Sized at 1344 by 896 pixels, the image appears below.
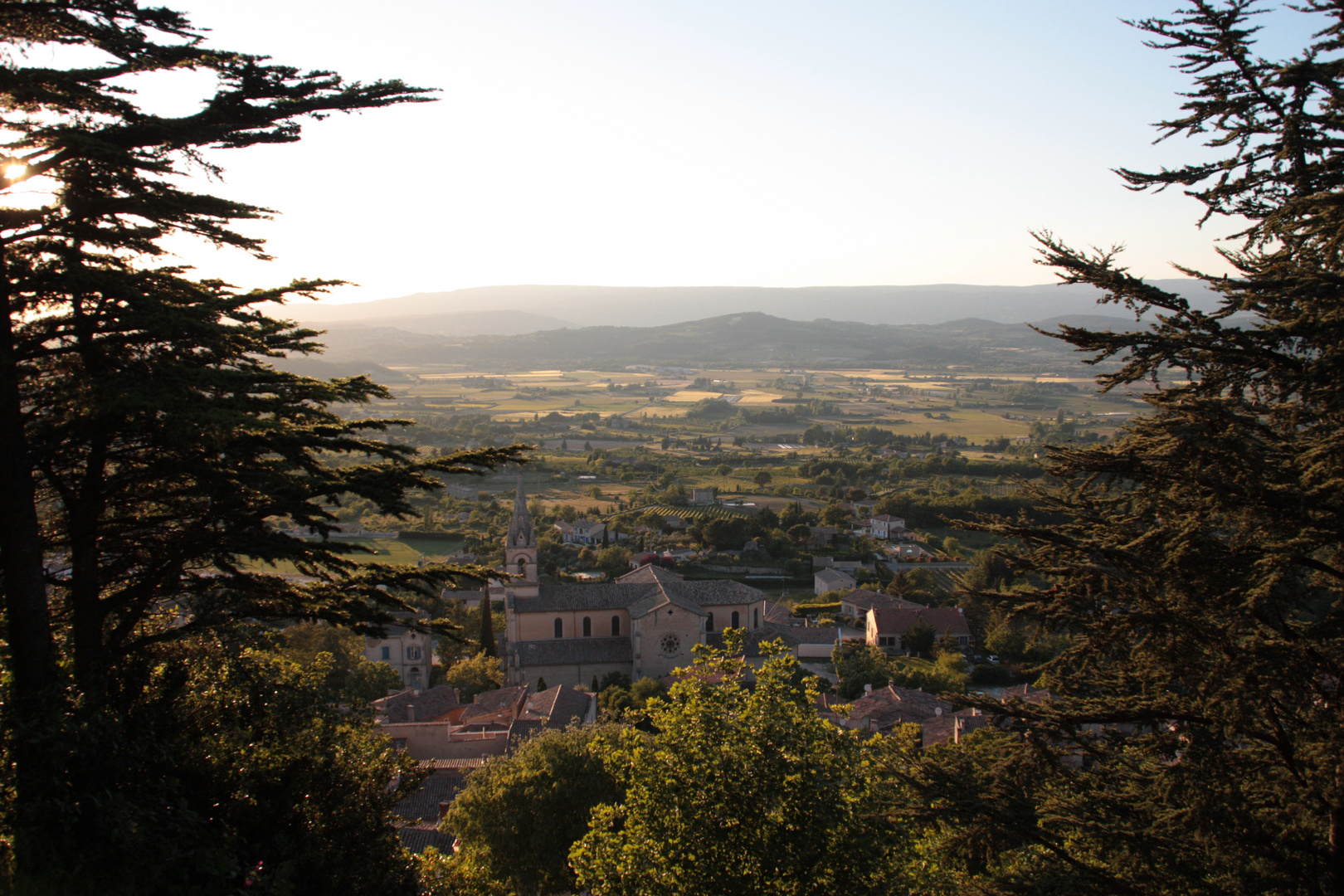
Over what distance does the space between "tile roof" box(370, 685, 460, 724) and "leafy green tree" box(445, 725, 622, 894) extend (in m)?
9.84

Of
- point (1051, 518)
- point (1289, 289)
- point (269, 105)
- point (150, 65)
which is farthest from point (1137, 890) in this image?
point (1051, 518)

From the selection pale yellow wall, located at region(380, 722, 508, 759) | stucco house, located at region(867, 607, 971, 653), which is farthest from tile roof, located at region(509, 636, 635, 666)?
stucco house, located at region(867, 607, 971, 653)

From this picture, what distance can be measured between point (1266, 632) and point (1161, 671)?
693 mm

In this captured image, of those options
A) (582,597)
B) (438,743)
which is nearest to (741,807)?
(438,743)

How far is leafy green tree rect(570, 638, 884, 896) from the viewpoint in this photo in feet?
24.3

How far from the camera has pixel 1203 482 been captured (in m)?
5.20

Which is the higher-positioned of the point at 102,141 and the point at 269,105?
the point at 269,105

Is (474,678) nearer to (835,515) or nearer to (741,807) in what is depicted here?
(741,807)

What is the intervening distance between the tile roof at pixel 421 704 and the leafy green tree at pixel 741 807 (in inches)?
646

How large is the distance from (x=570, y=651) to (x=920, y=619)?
1458cm

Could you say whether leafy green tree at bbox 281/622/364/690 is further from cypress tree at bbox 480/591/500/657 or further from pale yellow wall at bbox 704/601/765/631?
pale yellow wall at bbox 704/601/765/631

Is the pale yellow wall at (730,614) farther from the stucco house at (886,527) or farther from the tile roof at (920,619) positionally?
the stucco house at (886,527)

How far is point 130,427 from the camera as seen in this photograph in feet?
19.6

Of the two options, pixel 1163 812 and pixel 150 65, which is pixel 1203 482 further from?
pixel 150 65
